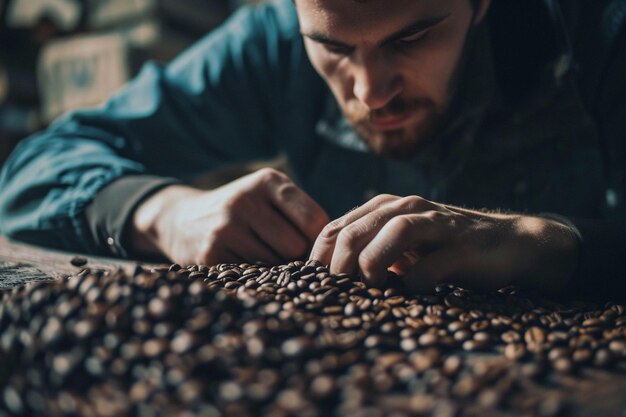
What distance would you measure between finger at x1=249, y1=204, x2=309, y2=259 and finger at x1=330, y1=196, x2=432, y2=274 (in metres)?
0.27

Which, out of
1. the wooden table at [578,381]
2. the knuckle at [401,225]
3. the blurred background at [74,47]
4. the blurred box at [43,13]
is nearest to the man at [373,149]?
the knuckle at [401,225]

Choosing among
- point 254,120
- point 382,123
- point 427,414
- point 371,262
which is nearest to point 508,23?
point 382,123

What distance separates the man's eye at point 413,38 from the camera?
1.53m

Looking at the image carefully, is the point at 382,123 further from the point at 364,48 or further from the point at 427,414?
the point at 427,414

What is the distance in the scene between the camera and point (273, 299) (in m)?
1.06

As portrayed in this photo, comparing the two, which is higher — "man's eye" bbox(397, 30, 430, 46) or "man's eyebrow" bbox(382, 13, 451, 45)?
"man's eyebrow" bbox(382, 13, 451, 45)

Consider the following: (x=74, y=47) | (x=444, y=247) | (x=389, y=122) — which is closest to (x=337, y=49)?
(x=389, y=122)

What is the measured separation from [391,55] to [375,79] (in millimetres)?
88

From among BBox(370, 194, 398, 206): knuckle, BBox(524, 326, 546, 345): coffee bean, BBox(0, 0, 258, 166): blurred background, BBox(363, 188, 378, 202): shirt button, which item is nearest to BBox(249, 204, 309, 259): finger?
BBox(370, 194, 398, 206): knuckle

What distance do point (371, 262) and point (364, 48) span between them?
77cm

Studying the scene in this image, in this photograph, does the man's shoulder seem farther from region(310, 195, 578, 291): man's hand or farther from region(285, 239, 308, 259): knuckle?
region(310, 195, 578, 291): man's hand

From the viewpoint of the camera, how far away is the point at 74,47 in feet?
12.3

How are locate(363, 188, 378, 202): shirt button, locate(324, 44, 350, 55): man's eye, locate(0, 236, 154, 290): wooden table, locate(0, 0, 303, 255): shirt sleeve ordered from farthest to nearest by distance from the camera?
locate(363, 188, 378, 202): shirt button, locate(0, 0, 303, 255): shirt sleeve, locate(324, 44, 350, 55): man's eye, locate(0, 236, 154, 290): wooden table

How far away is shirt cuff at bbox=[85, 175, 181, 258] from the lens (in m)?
1.73
